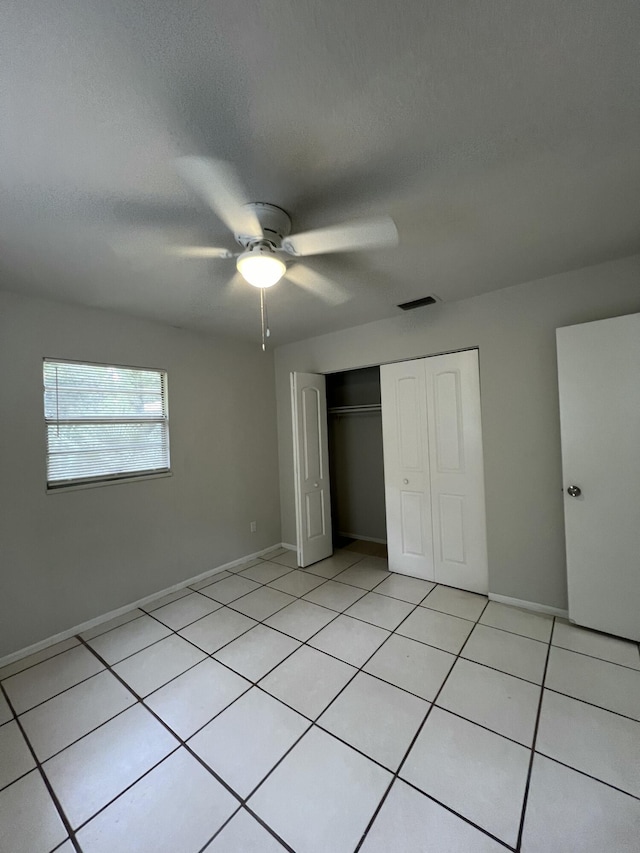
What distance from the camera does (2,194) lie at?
1.43 m

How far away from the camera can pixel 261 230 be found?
1.57 m

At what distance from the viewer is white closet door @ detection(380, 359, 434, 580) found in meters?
3.22

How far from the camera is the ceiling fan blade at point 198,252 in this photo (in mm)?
1661

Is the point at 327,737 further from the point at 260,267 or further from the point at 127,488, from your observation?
the point at 127,488

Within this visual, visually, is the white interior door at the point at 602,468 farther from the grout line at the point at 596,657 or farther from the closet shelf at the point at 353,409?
the closet shelf at the point at 353,409

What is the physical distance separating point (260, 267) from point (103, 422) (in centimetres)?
208

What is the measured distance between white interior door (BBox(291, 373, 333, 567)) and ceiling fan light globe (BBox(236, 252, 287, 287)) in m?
1.95

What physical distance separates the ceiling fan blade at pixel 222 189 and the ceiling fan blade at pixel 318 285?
1.60 feet

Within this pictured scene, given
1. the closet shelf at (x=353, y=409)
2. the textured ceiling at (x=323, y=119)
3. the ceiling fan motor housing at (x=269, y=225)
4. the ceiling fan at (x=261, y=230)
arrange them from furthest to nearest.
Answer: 1. the closet shelf at (x=353, y=409)
2. the ceiling fan motor housing at (x=269, y=225)
3. the ceiling fan at (x=261, y=230)
4. the textured ceiling at (x=323, y=119)

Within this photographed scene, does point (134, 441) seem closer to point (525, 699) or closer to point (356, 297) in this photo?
point (356, 297)

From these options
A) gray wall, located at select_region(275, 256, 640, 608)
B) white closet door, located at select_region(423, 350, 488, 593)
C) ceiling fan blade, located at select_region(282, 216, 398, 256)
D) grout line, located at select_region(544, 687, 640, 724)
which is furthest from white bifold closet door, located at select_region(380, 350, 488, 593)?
ceiling fan blade, located at select_region(282, 216, 398, 256)

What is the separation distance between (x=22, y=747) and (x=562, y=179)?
142 inches

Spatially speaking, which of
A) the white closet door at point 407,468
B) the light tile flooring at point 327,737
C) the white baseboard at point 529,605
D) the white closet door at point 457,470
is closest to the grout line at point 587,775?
the light tile flooring at point 327,737

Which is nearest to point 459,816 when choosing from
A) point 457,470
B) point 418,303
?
point 457,470
